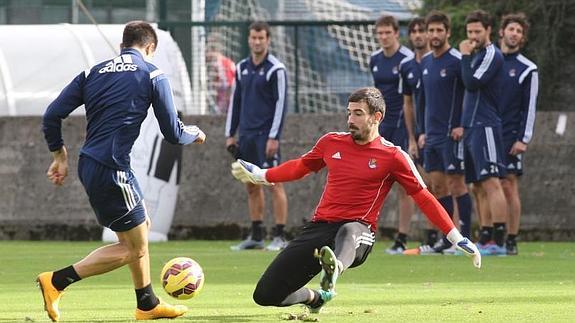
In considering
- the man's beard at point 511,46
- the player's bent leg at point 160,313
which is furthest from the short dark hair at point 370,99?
the man's beard at point 511,46

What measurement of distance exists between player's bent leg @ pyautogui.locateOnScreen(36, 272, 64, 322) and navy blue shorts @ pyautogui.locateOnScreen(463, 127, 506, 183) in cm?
704

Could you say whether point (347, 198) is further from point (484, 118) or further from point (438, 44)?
point (438, 44)

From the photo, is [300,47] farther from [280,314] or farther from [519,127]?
[280,314]

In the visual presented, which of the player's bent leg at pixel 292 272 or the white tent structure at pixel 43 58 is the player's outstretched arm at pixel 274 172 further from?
the white tent structure at pixel 43 58

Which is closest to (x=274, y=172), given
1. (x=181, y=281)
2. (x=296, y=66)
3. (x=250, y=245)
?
(x=181, y=281)

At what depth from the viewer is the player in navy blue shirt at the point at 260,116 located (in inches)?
663

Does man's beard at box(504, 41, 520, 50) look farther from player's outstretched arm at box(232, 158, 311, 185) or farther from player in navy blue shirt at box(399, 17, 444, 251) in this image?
player's outstretched arm at box(232, 158, 311, 185)

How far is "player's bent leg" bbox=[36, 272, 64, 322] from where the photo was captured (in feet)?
30.2

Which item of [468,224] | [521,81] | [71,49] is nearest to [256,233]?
[468,224]

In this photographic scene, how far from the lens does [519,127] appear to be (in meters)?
16.1

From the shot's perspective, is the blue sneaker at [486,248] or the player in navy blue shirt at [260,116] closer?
the blue sneaker at [486,248]

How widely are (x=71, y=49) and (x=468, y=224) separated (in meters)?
8.26

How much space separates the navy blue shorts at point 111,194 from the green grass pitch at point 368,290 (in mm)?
633

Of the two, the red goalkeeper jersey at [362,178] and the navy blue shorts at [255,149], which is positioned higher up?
the red goalkeeper jersey at [362,178]
